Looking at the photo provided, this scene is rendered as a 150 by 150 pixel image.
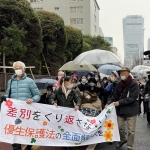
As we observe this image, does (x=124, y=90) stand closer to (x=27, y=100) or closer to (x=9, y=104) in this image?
(x=27, y=100)

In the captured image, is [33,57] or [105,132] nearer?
[105,132]

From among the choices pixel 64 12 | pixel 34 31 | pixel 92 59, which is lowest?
pixel 92 59

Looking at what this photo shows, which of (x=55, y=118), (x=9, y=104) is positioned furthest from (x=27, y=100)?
(x=55, y=118)

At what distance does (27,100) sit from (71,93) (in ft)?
2.93

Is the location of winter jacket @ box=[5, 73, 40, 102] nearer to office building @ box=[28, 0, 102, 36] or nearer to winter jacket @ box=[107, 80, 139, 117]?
winter jacket @ box=[107, 80, 139, 117]

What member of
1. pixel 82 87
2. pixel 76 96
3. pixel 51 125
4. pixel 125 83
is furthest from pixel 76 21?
pixel 51 125

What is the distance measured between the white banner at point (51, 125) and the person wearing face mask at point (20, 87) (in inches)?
4.4

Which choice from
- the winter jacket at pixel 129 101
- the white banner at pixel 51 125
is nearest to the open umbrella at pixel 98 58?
the winter jacket at pixel 129 101

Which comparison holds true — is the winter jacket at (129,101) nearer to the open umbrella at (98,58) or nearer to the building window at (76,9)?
the open umbrella at (98,58)

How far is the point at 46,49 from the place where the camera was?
66.8 feet

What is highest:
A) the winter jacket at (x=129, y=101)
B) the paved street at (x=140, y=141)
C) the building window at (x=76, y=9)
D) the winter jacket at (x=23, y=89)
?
the building window at (x=76, y=9)

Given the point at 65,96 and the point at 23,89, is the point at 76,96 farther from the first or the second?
the point at 23,89

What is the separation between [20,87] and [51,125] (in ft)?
3.23

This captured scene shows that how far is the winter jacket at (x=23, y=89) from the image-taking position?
16.2 ft
